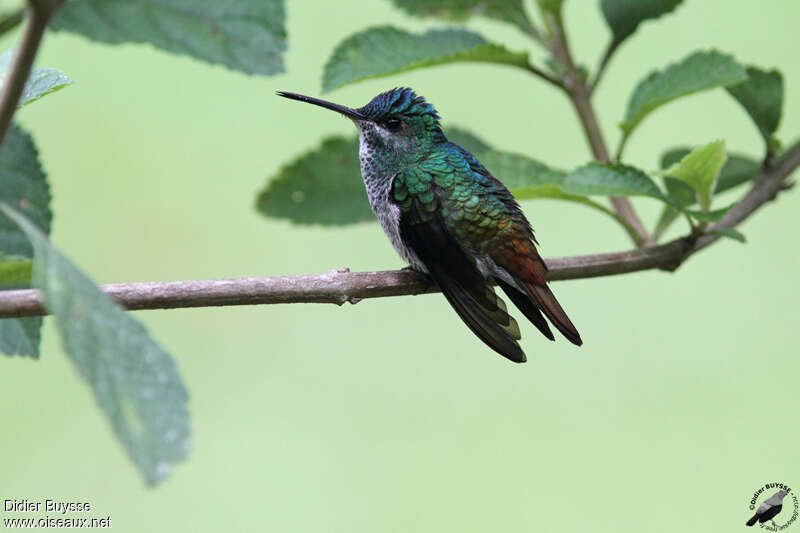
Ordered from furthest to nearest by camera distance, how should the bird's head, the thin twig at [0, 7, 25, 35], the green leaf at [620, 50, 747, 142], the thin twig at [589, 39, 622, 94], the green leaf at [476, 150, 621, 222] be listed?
the bird's head, the thin twig at [589, 39, 622, 94], the green leaf at [476, 150, 621, 222], the green leaf at [620, 50, 747, 142], the thin twig at [0, 7, 25, 35]

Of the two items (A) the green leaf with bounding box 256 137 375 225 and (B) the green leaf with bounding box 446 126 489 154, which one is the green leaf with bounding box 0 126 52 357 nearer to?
(A) the green leaf with bounding box 256 137 375 225

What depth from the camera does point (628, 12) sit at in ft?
8.27

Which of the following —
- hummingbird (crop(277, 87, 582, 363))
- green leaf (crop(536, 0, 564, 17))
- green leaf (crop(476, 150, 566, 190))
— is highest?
green leaf (crop(536, 0, 564, 17))

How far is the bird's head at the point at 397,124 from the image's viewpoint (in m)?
2.97

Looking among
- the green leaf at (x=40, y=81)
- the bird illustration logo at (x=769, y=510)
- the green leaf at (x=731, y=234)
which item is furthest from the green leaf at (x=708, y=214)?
the green leaf at (x=40, y=81)

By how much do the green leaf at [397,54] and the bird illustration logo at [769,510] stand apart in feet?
4.85

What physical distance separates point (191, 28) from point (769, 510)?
83.1 inches

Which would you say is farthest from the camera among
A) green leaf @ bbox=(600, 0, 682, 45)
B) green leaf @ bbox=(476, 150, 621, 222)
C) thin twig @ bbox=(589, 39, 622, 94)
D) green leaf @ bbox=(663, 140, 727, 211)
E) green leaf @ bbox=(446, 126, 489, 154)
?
green leaf @ bbox=(446, 126, 489, 154)

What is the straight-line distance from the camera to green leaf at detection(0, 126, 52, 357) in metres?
1.72

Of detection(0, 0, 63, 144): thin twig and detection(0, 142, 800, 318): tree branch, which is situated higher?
detection(0, 0, 63, 144): thin twig

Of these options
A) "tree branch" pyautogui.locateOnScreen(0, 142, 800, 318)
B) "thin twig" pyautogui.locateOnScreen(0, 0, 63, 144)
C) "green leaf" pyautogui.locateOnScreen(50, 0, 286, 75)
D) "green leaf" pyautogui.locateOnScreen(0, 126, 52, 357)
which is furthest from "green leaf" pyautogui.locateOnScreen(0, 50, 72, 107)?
"thin twig" pyautogui.locateOnScreen(0, 0, 63, 144)

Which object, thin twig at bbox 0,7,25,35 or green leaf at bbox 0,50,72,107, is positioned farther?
green leaf at bbox 0,50,72,107

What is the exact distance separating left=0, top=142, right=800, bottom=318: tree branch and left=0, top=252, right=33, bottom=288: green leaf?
6 centimetres

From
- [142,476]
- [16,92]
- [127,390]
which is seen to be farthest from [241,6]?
[142,476]
